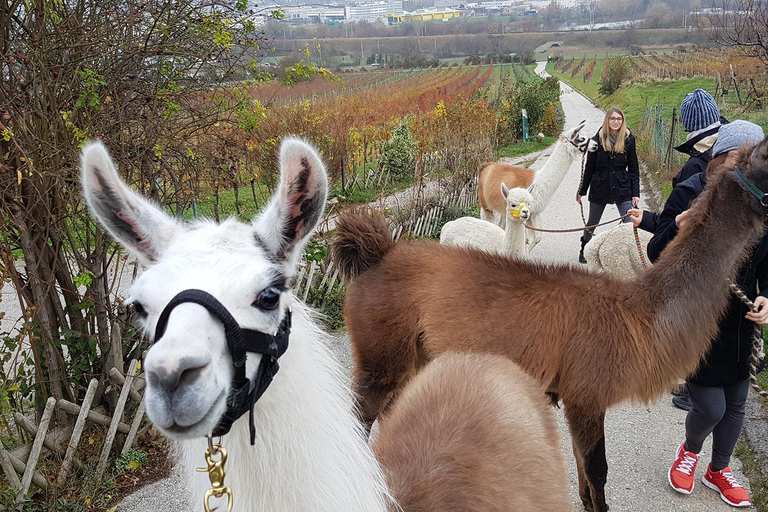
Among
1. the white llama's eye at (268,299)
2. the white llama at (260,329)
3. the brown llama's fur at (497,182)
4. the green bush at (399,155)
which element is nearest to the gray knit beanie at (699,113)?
the white llama at (260,329)

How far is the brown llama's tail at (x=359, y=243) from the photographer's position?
3.76 m

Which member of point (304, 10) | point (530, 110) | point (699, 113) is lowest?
point (530, 110)

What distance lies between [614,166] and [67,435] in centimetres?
671

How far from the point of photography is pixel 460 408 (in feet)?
7.48

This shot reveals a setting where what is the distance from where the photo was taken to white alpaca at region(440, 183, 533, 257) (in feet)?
21.2

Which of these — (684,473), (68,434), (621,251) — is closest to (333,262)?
(68,434)

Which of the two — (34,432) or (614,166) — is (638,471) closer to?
(34,432)

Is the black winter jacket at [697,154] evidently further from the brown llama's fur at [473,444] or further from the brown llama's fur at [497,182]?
the brown llama's fur at [497,182]

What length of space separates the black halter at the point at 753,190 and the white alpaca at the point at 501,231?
371 cm

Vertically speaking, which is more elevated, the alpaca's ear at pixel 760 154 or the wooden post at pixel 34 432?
the alpaca's ear at pixel 760 154

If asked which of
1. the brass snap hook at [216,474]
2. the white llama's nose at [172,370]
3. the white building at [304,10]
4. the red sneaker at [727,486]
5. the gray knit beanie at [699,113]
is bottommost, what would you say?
the red sneaker at [727,486]

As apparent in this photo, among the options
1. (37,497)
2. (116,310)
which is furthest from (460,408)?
(116,310)

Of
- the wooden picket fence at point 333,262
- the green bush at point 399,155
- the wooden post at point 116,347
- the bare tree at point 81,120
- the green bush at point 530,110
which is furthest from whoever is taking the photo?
the green bush at point 530,110

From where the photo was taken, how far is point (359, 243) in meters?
3.75
